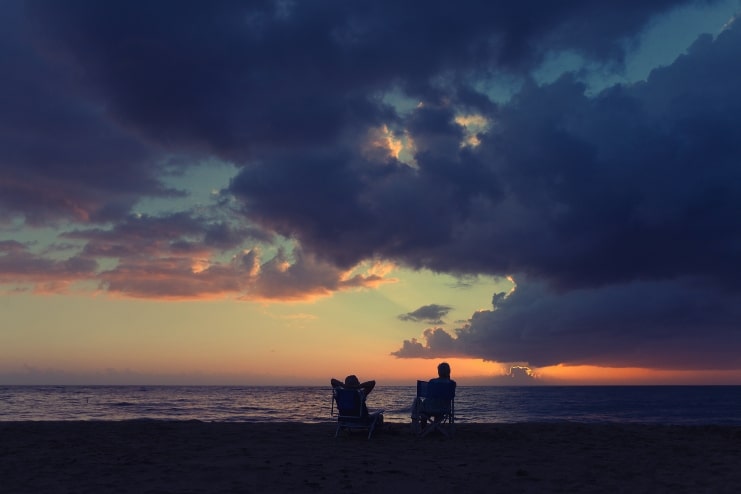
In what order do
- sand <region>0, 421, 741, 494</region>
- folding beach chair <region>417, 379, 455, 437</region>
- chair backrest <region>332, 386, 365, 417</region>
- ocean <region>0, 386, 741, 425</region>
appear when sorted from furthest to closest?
ocean <region>0, 386, 741, 425</region> < folding beach chair <region>417, 379, 455, 437</region> < chair backrest <region>332, 386, 365, 417</region> < sand <region>0, 421, 741, 494</region>

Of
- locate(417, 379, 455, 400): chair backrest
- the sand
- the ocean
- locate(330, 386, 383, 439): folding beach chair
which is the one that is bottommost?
the ocean

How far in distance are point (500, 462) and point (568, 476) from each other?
4.53 ft

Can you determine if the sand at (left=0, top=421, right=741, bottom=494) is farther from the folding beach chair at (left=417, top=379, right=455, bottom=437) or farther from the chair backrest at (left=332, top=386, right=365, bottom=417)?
the chair backrest at (left=332, top=386, right=365, bottom=417)

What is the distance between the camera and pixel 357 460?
9984 mm

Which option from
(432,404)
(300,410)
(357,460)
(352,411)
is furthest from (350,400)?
(300,410)

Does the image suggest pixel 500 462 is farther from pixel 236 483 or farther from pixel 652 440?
pixel 652 440

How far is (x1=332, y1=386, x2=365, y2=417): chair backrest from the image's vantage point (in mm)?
13039

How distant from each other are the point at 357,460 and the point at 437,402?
4122 millimetres

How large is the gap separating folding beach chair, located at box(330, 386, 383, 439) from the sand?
1.01 feet

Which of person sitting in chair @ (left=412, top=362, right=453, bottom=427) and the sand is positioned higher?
person sitting in chair @ (left=412, top=362, right=453, bottom=427)

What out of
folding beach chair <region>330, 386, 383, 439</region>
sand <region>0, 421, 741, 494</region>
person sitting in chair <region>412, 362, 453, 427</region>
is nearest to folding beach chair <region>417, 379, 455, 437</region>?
person sitting in chair <region>412, 362, 453, 427</region>

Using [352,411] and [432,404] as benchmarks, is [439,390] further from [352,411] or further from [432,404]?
[352,411]

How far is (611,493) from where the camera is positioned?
7.61m

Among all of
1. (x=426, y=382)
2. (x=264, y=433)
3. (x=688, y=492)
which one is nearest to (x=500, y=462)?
(x=688, y=492)
